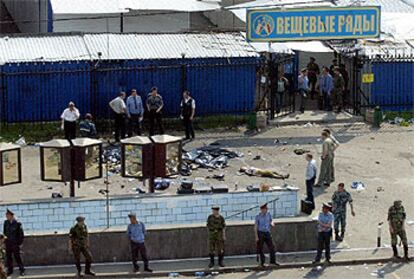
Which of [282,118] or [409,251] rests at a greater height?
[282,118]

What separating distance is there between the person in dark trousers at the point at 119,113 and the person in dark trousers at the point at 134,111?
0.78ft

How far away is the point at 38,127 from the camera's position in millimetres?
29703

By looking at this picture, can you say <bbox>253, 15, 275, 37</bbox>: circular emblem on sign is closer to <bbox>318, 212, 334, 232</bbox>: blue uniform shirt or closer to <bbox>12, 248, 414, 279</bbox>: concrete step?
<bbox>12, 248, 414, 279</bbox>: concrete step

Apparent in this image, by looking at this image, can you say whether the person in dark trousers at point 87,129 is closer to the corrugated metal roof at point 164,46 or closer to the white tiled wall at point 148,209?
the corrugated metal roof at point 164,46

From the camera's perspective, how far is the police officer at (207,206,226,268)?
19328 mm

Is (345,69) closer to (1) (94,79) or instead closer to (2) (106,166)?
(1) (94,79)

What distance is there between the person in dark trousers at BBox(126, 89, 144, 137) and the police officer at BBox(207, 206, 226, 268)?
9.61m

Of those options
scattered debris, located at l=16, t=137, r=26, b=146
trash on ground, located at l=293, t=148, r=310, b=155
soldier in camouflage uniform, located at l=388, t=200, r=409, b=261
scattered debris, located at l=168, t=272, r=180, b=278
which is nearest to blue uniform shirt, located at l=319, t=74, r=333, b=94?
trash on ground, located at l=293, t=148, r=310, b=155

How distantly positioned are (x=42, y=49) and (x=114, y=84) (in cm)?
226

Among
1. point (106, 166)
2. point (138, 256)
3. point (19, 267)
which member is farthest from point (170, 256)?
point (106, 166)

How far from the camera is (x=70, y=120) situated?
27531mm

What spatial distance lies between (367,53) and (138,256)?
14.9m

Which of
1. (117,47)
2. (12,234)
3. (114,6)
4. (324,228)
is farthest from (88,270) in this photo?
(114,6)

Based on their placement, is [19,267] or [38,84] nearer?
[19,267]
